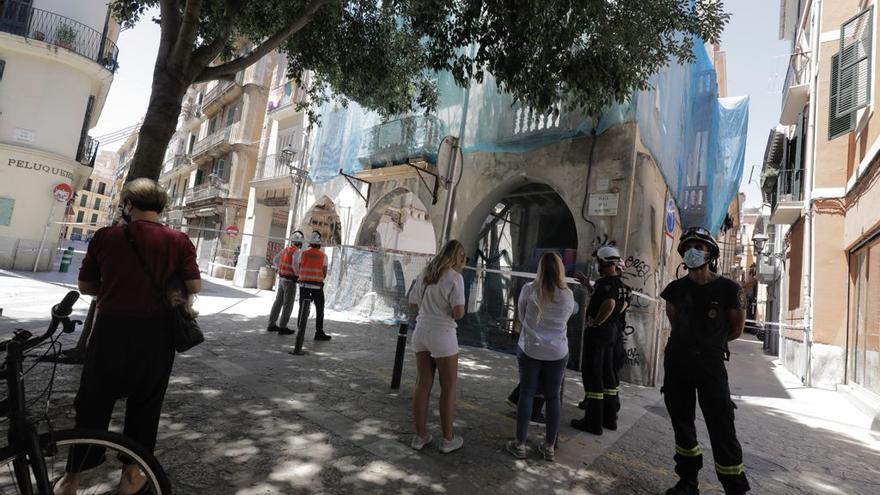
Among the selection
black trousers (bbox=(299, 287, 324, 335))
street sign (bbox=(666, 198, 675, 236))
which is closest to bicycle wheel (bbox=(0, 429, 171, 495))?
black trousers (bbox=(299, 287, 324, 335))

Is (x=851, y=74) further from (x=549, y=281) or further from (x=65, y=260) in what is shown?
(x=65, y=260)

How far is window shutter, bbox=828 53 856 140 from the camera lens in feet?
29.7

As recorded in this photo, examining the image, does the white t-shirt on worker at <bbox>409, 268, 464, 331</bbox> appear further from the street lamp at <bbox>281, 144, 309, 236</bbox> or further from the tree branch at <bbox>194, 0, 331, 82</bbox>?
the street lamp at <bbox>281, 144, 309, 236</bbox>

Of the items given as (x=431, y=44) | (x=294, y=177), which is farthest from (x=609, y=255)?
(x=294, y=177)

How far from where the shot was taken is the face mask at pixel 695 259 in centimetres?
321

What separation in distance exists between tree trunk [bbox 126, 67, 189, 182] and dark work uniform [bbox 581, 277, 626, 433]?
482 centimetres

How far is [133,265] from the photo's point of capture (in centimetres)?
234

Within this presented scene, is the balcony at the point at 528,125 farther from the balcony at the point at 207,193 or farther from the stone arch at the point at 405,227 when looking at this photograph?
the balcony at the point at 207,193

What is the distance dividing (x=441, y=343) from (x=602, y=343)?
1918 mm

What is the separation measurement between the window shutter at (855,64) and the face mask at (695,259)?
8.08 m

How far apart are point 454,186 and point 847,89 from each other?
325 inches

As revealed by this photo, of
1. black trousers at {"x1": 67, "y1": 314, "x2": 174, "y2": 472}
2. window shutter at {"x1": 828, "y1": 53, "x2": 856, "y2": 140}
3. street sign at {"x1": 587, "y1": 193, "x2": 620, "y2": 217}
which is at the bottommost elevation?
black trousers at {"x1": 67, "y1": 314, "x2": 174, "y2": 472}

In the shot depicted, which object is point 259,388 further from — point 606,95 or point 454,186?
point 454,186

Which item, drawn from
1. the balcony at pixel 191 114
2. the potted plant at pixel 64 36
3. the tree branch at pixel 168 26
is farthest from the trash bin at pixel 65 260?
the balcony at pixel 191 114
